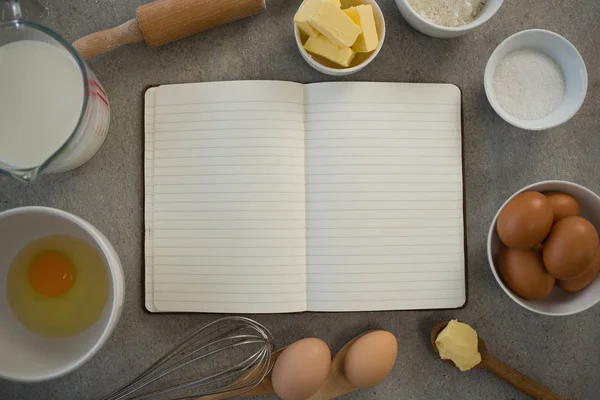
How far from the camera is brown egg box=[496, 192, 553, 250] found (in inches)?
20.9

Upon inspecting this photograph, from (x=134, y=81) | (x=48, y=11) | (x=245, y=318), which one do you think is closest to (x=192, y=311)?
(x=245, y=318)

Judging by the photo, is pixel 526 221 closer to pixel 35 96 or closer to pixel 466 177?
pixel 466 177

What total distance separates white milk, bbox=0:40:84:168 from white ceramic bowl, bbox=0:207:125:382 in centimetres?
7

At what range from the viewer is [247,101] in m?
0.60

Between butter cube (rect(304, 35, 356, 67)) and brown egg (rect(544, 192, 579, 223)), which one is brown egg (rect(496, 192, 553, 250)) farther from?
butter cube (rect(304, 35, 356, 67))

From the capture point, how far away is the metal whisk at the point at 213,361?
0.60 meters

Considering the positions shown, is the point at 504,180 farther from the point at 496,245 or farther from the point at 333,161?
the point at 333,161

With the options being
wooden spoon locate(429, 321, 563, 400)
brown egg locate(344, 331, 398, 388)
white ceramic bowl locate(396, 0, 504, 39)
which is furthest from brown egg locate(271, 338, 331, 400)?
white ceramic bowl locate(396, 0, 504, 39)

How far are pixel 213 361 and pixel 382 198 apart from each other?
10.8 inches

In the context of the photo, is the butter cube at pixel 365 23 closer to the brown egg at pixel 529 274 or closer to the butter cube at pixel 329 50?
the butter cube at pixel 329 50

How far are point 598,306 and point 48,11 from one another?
2.45ft

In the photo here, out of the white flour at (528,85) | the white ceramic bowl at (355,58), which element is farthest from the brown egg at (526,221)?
the white ceramic bowl at (355,58)

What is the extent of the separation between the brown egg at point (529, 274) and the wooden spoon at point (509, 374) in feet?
0.30

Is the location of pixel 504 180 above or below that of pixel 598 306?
above
